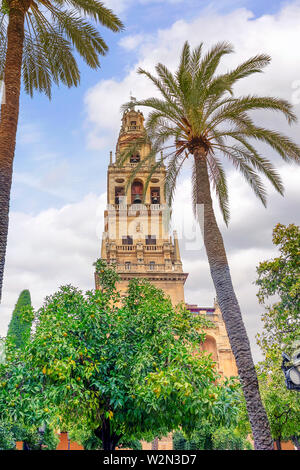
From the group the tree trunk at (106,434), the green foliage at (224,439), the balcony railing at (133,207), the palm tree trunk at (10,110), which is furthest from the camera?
the balcony railing at (133,207)

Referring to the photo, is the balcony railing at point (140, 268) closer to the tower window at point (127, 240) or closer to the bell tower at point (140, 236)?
the bell tower at point (140, 236)

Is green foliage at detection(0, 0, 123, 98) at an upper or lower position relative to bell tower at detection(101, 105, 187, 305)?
lower

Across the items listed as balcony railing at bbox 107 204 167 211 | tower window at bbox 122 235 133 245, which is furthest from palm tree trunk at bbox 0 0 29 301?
tower window at bbox 122 235 133 245

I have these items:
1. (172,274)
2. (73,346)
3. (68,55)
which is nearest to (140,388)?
(73,346)

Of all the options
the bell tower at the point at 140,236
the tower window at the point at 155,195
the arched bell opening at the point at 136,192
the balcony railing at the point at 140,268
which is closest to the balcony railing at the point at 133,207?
the bell tower at the point at 140,236

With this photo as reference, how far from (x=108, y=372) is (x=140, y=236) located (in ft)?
107

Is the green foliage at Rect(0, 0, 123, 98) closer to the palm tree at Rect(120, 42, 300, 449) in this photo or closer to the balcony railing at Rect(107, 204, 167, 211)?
the palm tree at Rect(120, 42, 300, 449)

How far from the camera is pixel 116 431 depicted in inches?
544

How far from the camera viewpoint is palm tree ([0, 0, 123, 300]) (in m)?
9.54

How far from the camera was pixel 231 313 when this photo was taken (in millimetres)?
10508

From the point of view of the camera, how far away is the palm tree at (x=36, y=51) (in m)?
9.54

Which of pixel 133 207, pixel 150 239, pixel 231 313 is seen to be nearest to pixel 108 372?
pixel 231 313

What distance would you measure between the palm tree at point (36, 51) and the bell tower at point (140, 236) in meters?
26.9

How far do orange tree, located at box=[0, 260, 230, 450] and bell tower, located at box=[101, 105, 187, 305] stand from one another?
25742 millimetres
